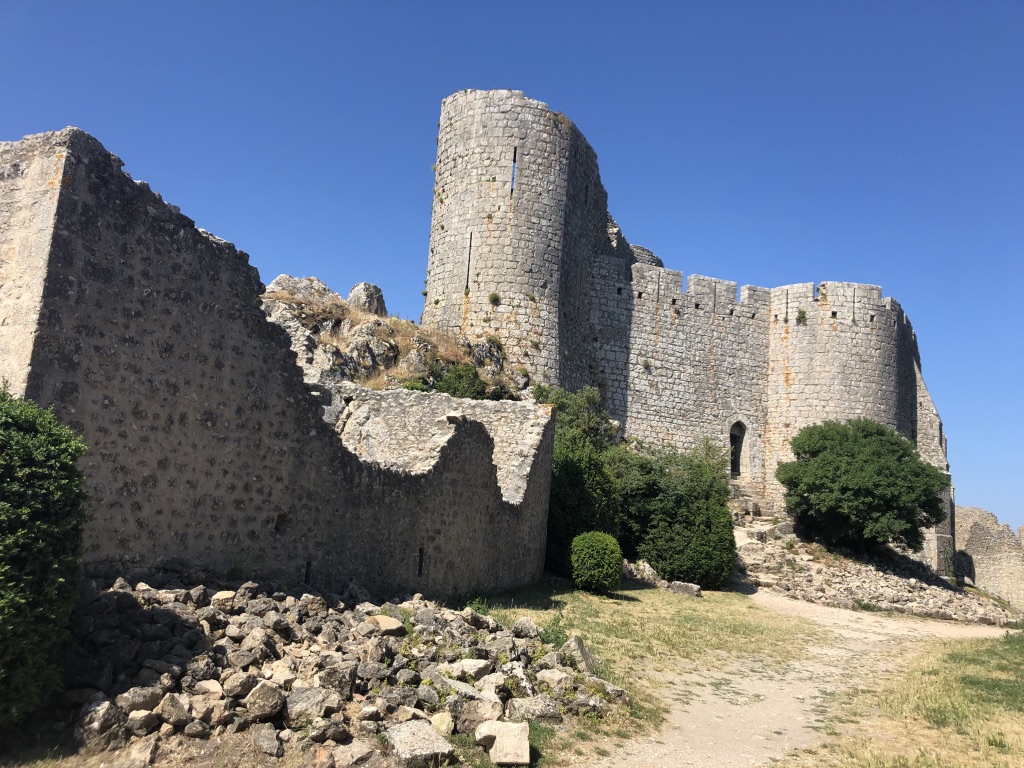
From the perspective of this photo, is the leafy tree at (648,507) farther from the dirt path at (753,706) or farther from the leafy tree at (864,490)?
the leafy tree at (864,490)

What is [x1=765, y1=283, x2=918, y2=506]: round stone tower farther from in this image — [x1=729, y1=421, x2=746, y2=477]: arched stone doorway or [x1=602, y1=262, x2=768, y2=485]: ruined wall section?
[x1=729, y1=421, x2=746, y2=477]: arched stone doorway

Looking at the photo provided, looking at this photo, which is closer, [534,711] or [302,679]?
[302,679]

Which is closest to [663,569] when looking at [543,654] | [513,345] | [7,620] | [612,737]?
[513,345]

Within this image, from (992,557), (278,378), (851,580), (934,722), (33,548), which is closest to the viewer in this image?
(33,548)

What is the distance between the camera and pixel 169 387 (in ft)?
26.1

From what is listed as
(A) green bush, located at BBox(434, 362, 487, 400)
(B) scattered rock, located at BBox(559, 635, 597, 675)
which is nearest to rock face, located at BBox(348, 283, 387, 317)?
(A) green bush, located at BBox(434, 362, 487, 400)

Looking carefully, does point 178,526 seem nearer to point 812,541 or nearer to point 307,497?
point 307,497

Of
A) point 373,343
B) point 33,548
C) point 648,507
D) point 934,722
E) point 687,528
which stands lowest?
point 934,722

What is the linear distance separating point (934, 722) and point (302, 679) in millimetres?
6468

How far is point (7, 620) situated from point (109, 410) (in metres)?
2.60

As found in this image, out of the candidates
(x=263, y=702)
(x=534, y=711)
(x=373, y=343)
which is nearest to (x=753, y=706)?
(x=534, y=711)

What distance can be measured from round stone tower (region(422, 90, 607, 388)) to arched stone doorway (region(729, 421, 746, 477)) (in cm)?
945

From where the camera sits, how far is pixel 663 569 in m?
20.7

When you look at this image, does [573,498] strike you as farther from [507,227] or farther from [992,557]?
[992,557]
